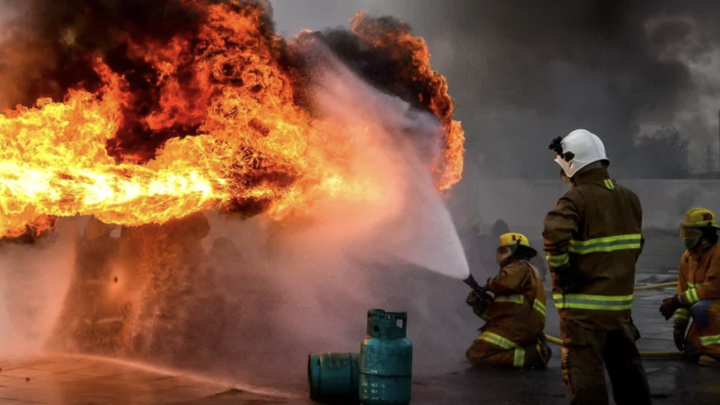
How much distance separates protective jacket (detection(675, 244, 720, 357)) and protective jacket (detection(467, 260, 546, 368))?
1.64 metres

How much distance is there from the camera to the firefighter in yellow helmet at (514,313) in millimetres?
8203

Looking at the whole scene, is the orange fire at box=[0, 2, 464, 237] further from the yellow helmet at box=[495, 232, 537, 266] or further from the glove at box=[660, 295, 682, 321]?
the glove at box=[660, 295, 682, 321]

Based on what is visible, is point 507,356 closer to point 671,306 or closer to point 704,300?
point 671,306

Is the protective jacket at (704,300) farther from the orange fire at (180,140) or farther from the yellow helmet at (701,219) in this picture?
the orange fire at (180,140)

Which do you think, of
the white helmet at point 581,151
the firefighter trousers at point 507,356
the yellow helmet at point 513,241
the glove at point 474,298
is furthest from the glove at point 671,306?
the white helmet at point 581,151

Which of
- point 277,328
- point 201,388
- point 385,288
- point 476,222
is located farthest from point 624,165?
point 201,388

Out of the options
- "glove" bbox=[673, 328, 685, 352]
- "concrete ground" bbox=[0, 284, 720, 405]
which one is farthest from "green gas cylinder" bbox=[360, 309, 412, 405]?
"glove" bbox=[673, 328, 685, 352]

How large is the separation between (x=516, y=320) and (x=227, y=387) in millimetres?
3169

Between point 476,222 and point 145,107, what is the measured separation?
881 centimetres

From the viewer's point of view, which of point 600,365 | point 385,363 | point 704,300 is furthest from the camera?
point 704,300

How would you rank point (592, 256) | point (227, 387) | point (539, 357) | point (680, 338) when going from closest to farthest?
point (592, 256) → point (227, 387) → point (539, 357) → point (680, 338)

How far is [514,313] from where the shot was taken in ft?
27.2

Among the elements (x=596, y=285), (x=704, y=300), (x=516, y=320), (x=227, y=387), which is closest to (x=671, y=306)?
(x=704, y=300)

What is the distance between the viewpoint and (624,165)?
2556 centimetres
